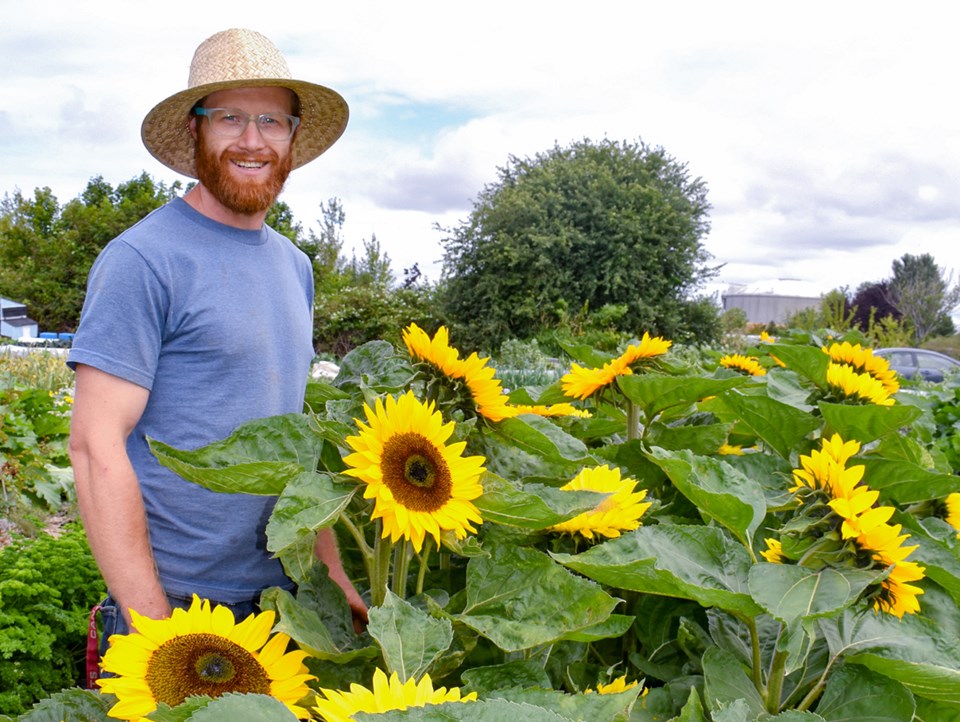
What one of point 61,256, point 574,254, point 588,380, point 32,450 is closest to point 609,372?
point 588,380

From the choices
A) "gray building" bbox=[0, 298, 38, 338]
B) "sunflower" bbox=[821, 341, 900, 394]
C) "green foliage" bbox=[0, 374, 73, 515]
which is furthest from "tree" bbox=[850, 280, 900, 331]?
"sunflower" bbox=[821, 341, 900, 394]

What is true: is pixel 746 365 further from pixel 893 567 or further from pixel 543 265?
pixel 543 265

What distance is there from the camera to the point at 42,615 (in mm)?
3326

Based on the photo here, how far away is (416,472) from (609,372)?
78 centimetres

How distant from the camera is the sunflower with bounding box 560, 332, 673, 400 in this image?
5.77 ft

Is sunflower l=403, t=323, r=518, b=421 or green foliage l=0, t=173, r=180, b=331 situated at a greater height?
green foliage l=0, t=173, r=180, b=331

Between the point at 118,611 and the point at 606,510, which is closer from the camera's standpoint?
the point at 606,510

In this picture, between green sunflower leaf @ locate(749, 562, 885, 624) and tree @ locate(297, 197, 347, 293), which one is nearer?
green sunflower leaf @ locate(749, 562, 885, 624)

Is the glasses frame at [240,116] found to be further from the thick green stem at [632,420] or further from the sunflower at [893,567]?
the sunflower at [893,567]

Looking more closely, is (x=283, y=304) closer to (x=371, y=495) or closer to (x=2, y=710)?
(x=371, y=495)

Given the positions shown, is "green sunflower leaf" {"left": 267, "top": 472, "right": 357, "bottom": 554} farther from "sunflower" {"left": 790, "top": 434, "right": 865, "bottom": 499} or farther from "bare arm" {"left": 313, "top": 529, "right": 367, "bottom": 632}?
"sunflower" {"left": 790, "top": 434, "right": 865, "bottom": 499}

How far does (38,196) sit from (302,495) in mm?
27852

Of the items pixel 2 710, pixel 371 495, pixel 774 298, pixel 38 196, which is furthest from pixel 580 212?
pixel 774 298

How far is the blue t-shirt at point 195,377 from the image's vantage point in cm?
172
